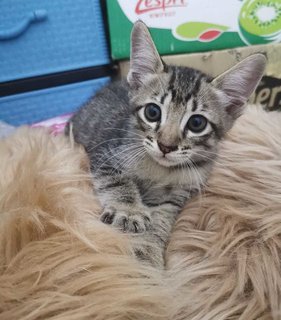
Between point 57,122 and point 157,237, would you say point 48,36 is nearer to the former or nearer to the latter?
point 57,122

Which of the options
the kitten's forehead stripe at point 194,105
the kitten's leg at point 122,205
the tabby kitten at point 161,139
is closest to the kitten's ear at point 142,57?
the tabby kitten at point 161,139

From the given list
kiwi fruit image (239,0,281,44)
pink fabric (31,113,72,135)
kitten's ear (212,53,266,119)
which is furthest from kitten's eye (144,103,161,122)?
kiwi fruit image (239,0,281,44)

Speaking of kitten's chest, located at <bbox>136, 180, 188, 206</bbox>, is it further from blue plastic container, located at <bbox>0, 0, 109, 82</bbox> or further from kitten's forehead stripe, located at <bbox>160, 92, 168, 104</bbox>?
blue plastic container, located at <bbox>0, 0, 109, 82</bbox>

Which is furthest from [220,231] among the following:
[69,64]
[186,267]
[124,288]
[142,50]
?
[69,64]

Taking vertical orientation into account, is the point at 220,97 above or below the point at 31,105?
above

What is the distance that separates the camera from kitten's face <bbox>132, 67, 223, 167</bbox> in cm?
72

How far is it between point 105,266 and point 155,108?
1.11 feet

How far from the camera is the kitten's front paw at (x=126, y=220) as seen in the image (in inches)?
25.8

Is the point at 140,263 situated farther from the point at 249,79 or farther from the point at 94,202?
the point at 249,79

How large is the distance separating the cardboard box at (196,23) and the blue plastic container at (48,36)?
6 cm

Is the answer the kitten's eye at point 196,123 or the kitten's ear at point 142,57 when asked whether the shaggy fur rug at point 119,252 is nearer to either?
the kitten's eye at point 196,123

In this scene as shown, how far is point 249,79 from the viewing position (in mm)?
743

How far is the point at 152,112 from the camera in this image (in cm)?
76

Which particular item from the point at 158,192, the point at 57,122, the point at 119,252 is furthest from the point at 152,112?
the point at 57,122
